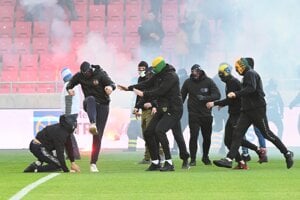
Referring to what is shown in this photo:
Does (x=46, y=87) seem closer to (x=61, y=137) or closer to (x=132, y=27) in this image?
(x=132, y=27)

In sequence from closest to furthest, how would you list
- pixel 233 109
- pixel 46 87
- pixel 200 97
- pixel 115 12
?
pixel 233 109, pixel 200 97, pixel 46 87, pixel 115 12

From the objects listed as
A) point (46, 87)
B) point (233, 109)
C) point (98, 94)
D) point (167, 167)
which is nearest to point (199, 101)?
point (233, 109)

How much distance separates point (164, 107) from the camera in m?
12.3

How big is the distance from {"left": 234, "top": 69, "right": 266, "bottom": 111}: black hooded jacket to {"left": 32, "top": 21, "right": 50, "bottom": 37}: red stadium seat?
600 inches

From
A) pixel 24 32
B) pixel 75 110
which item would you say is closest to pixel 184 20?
pixel 24 32

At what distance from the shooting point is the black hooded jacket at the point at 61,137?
38.9 ft

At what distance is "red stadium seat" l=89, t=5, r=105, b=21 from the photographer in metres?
27.0

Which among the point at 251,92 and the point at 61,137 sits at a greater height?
the point at 251,92

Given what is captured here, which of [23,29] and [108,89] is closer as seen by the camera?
[108,89]

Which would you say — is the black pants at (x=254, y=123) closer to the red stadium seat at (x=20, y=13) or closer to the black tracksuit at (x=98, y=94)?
the black tracksuit at (x=98, y=94)

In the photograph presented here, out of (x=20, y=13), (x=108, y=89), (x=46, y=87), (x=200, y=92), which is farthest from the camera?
(x=20, y=13)

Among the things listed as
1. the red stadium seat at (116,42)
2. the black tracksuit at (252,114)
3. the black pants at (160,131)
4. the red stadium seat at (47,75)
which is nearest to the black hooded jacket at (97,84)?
the black pants at (160,131)

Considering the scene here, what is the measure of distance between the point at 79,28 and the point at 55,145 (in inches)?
604

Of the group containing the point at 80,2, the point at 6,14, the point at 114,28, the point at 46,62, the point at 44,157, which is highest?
the point at 80,2
